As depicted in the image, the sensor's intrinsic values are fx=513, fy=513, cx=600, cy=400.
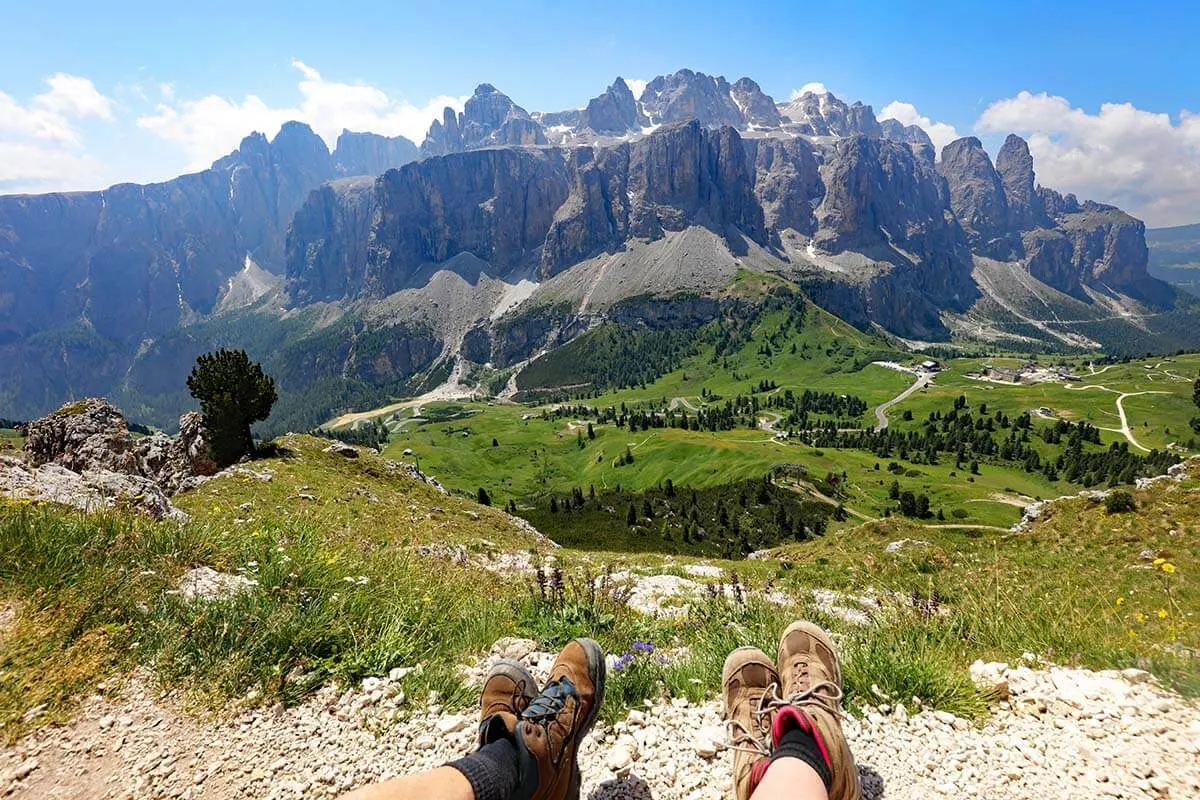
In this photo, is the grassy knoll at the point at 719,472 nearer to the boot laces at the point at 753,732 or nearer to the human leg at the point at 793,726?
the human leg at the point at 793,726

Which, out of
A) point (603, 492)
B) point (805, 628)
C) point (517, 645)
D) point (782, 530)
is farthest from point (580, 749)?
point (603, 492)

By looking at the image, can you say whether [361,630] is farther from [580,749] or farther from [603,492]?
[603,492]

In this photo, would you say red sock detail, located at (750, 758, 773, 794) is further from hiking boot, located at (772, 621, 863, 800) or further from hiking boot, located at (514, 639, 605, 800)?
hiking boot, located at (514, 639, 605, 800)

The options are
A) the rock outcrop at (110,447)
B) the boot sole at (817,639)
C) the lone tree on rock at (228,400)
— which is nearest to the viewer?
the boot sole at (817,639)

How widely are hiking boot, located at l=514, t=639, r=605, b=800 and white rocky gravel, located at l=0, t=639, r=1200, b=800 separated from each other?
1.51ft

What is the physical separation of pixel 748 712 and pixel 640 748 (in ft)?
3.58

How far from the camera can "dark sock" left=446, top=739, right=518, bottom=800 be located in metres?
3.93

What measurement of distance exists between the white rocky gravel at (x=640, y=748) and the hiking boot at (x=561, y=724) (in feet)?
1.51

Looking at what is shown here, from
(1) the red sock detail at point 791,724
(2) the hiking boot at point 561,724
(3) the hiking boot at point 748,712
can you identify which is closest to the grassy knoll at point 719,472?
(3) the hiking boot at point 748,712

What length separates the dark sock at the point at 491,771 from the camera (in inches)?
155

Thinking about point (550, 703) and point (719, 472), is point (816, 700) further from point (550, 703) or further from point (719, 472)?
point (719, 472)

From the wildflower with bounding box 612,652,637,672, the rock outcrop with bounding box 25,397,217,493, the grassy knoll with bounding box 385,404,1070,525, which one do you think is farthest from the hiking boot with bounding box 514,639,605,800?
the grassy knoll with bounding box 385,404,1070,525

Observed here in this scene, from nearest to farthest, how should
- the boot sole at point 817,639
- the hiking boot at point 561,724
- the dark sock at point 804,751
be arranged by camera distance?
the dark sock at point 804,751 → the hiking boot at point 561,724 → the boot sole at point 817,639

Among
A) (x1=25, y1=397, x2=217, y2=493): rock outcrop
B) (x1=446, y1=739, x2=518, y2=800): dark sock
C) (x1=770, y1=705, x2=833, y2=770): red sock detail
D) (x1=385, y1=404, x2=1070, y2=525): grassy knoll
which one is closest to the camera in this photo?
(x1=446, y1=739, x2=518, y2=800): dark sock
